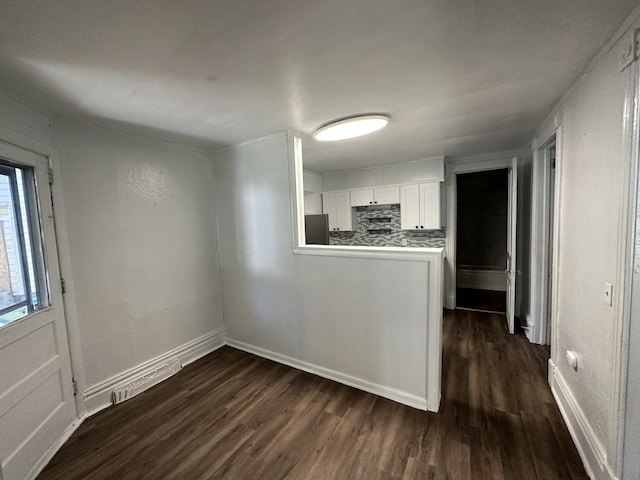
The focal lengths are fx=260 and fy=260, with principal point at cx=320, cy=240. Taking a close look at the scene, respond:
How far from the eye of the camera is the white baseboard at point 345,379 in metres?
2.14

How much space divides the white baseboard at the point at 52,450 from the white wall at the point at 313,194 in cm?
374

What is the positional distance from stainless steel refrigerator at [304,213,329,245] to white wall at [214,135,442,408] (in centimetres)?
66

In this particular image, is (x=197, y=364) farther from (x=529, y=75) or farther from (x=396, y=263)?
(x=529, y=75)

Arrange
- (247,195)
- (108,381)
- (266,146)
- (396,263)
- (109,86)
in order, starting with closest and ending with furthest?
(109,86), (396,263), (108,381), (266,146), (247,195)

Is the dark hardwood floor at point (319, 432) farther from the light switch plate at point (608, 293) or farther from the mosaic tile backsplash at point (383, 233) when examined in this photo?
the mosaic tile backsplash at point (383, 233)

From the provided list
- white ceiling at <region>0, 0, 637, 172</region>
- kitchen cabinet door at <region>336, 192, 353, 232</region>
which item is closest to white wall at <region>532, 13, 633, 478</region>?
white ceiling at <region>0, 0, 637, 172</region>

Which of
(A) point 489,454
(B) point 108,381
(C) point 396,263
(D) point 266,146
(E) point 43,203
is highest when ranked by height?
(D) point 266,146

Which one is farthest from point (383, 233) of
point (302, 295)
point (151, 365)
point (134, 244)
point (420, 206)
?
point (151, 365)

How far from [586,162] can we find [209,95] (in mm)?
2476

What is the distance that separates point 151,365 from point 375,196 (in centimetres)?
374

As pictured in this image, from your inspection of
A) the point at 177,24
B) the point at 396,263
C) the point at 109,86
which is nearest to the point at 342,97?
the point at 177,24

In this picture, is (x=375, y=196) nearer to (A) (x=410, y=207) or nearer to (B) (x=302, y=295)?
(A) (x=410, y=207)

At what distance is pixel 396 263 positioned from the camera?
214 centimetres

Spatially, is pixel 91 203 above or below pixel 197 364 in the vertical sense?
above
